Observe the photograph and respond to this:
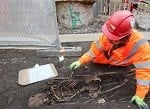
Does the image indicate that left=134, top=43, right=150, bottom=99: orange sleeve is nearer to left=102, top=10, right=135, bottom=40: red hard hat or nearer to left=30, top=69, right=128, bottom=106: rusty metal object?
left=102, top=10, right=135, bottom=40: red hard hat

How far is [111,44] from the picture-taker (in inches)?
149

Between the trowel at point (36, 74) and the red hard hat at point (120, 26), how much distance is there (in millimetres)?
1024

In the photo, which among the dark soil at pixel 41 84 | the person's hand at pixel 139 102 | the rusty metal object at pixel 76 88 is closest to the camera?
the person's hand at pixel 139 102

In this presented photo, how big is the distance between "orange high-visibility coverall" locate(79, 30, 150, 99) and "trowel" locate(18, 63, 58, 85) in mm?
471

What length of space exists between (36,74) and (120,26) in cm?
134

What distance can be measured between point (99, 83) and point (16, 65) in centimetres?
125

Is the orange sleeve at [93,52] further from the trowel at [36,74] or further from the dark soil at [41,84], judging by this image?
the trowel at [36,74]

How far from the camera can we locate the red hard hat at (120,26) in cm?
340

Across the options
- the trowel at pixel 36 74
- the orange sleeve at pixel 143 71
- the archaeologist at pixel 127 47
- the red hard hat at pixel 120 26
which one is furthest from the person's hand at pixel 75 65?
the orange sleeve at pixel 143 71

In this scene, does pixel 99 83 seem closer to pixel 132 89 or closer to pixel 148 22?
pixel 132 89

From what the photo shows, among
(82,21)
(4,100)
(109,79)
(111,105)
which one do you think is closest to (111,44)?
(109,79)

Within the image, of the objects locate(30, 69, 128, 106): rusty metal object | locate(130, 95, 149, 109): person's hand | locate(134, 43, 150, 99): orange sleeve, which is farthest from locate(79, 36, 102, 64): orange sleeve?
locate(130, 95, 149, 109): person's hand

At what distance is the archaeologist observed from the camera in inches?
134

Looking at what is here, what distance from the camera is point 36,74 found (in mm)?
4137
